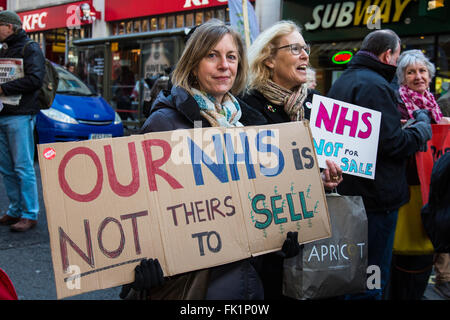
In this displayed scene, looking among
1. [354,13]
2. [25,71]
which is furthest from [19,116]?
[354,13]

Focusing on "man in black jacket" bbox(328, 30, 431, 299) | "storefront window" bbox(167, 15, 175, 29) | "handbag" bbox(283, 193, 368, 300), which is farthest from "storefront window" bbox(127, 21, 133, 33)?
"handbag" bbox(283, 193, 368, 300)

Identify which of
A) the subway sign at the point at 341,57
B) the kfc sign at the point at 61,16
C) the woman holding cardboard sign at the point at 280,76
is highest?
the kfc sign at the point at 61,16

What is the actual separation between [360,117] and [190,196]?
1196 millimetres

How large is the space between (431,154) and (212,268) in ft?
6.73

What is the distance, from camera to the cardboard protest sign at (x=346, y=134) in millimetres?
2402

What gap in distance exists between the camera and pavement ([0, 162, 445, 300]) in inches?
136

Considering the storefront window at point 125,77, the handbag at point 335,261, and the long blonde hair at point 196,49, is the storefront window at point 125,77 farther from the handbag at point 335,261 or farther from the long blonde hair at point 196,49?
the handbag at point 335,261

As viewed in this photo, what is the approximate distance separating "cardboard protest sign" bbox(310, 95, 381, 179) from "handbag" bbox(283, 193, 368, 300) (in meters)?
0.24

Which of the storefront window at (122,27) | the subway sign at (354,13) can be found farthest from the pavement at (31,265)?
the storefront window at (122,27)

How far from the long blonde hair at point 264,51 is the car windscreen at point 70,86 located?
6442 mm

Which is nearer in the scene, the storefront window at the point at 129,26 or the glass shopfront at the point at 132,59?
the glass shopfront at the point at 132,59

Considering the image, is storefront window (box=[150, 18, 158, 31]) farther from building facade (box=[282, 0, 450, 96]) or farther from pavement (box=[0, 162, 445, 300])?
pavement (box=[0, 162, 445, 300])

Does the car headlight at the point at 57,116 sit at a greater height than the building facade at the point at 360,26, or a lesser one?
lesser

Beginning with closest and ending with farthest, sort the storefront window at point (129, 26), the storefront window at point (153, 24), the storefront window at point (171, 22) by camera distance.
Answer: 1. the storefront window at point (171, 22)
2. the storefront window at point (153, 24)
3. the storefront window at point (129, 26)
